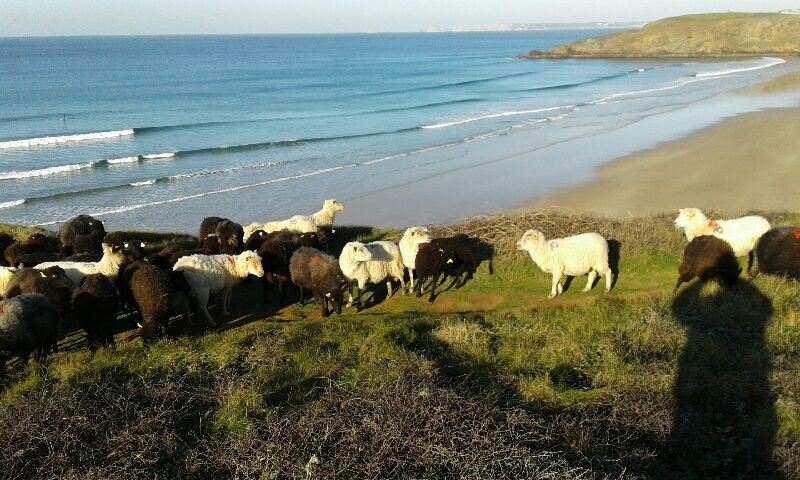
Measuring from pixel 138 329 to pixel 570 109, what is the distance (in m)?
44.3

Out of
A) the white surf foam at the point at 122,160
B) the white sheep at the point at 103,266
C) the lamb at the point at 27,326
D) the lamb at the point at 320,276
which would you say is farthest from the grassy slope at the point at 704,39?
the lamb at the point at 27,326

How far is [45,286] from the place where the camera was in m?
11.1

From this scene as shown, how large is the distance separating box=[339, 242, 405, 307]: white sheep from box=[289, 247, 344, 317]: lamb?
254mm

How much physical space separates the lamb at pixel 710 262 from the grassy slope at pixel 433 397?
66 cm

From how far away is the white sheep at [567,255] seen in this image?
509 inches

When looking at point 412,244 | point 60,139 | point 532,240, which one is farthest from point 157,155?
point 532,240

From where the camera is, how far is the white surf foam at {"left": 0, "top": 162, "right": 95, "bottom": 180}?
104 ft

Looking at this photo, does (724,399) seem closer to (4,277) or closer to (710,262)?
(710,262)

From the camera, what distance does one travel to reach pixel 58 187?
30.0 meters

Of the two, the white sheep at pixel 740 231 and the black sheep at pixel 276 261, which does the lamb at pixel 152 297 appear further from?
the white sheep at pixel 740 231

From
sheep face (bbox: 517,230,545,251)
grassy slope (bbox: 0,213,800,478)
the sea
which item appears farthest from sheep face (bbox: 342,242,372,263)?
the sea

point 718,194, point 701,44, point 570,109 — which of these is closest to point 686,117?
point 570,109

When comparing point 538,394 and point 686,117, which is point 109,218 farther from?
point 686,117

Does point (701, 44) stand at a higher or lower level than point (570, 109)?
higher
